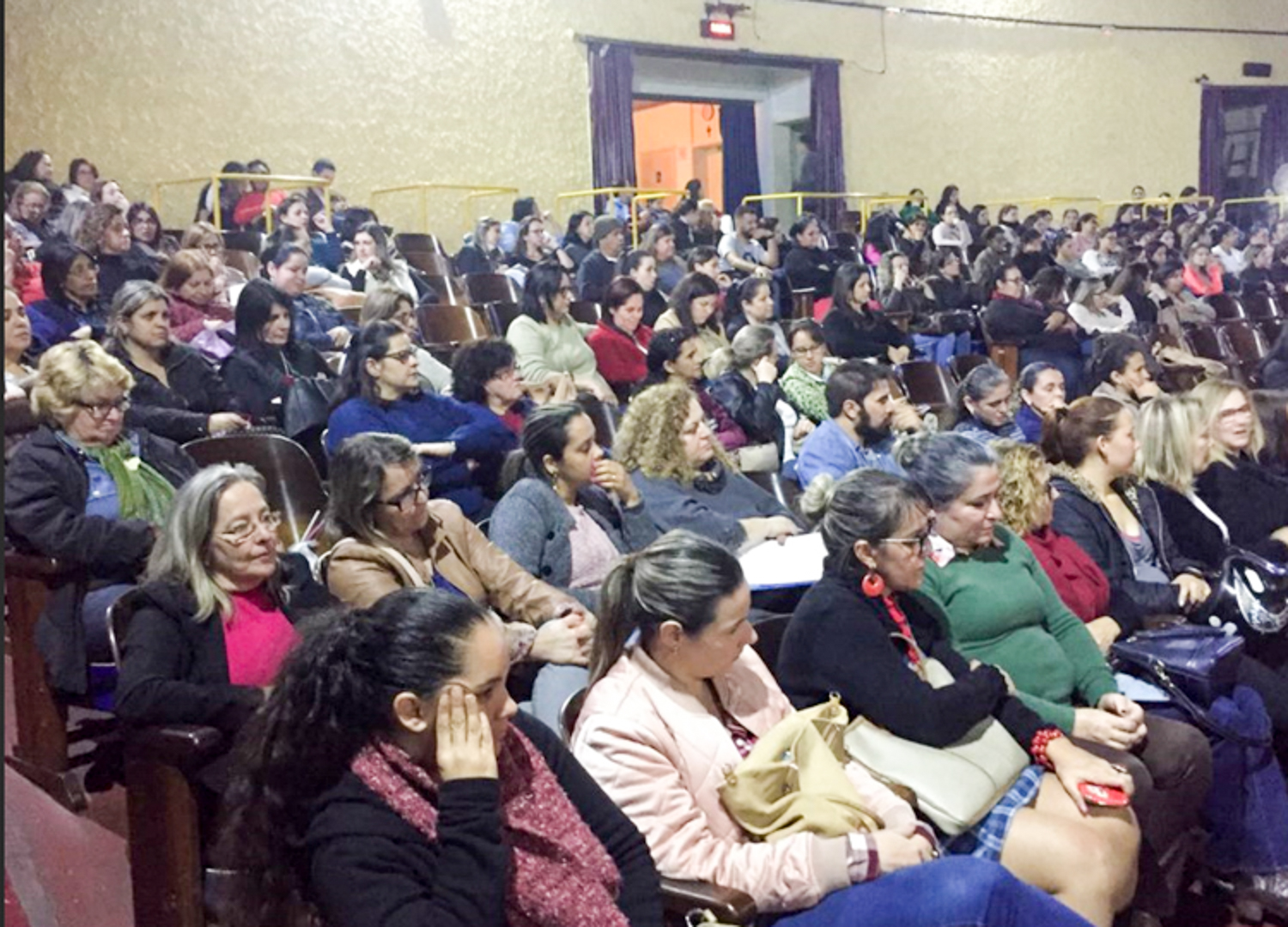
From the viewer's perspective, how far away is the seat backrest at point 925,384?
187 inches

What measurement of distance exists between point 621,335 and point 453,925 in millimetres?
3824

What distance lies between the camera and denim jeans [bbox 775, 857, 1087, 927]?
1489 millimetres

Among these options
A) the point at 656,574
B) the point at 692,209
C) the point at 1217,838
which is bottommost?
the point at 1217,838

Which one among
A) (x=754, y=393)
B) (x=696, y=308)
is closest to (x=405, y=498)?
(x=754, y=393)

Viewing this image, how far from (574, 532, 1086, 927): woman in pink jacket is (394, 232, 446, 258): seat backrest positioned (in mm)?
6560

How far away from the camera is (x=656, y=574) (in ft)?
5.68

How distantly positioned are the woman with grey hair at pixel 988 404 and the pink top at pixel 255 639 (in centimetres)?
229

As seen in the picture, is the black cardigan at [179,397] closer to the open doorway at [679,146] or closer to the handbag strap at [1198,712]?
the handbag strap at [1198,712]

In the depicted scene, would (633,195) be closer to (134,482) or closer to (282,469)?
(282,469)

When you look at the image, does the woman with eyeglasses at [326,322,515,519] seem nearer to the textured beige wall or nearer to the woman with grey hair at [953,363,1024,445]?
the woman with grey hair at [953,363,1024,445]

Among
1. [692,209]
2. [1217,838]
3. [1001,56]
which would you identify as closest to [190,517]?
[1217,838]

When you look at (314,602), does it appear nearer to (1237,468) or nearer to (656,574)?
(656,574)

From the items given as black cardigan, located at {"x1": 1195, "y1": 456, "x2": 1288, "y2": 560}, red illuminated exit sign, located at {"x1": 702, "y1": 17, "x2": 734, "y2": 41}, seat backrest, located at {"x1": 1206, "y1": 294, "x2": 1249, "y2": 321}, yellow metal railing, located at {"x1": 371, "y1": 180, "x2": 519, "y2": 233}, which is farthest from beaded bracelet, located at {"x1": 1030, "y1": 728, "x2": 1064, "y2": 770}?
red illuminated exit sign, located at {"x1": 702, "y1": 17, "x2": 734, "y2": 41}

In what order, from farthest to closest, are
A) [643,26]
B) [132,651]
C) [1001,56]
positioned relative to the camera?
[1001,56] < [643,26] < [132,651]
